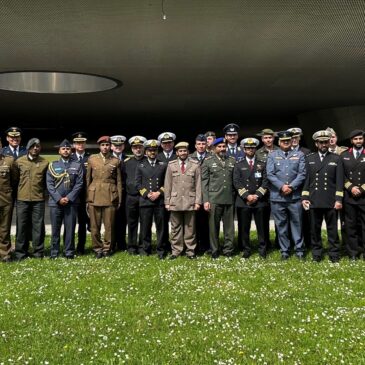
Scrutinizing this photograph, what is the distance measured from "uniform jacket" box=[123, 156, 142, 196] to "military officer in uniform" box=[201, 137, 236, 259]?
109 cm

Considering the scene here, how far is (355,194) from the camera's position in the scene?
5.97 meters

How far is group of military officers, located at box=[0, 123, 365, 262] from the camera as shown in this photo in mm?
6109

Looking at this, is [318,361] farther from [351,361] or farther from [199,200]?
[199,200]

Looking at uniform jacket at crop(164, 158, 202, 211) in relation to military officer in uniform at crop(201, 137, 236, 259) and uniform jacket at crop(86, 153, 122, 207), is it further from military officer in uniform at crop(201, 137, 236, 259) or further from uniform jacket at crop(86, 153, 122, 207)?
uniform jacket at crop(86, 153, 122, 207)

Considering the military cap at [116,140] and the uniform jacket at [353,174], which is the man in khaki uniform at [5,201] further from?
the uniform jacket at [353,174]

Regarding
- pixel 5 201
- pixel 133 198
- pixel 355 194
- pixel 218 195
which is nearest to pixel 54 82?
pixel 5 201

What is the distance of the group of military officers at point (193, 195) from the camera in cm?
611

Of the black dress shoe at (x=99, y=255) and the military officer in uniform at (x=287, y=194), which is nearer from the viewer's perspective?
the military officer in uniform at (x=287, y=194)

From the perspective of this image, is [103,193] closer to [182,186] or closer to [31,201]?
[31,201]

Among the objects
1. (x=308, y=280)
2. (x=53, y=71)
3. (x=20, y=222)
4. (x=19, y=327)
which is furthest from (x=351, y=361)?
(x=53, y=71)

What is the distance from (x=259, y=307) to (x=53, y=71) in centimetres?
1053

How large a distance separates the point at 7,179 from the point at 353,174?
16.3 ft

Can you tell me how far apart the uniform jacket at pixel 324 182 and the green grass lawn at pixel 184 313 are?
2.80ft

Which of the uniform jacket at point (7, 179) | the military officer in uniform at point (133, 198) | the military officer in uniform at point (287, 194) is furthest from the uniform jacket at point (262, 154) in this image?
the uniform jacket at point (7, 179)
